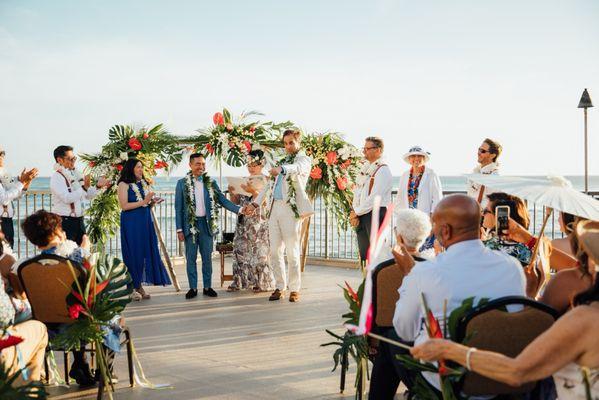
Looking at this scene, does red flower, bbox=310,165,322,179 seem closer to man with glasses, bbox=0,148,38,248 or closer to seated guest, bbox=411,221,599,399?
man with glasses, bbox=0,148,38,248

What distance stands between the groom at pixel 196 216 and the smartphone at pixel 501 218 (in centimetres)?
467

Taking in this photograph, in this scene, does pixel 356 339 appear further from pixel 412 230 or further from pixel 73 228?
pixel 73 228

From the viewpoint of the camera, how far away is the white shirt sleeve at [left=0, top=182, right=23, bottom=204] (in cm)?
784

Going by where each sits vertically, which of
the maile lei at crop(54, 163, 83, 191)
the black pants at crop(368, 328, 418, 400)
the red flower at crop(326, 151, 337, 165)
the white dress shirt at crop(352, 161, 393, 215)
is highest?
the red flower at crop(326, 151, 337, 165)

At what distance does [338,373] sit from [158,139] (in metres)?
5.06

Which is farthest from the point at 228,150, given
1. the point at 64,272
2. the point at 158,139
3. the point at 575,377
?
the point at 575,377

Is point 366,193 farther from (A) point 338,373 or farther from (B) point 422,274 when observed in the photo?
(B) point 422,274

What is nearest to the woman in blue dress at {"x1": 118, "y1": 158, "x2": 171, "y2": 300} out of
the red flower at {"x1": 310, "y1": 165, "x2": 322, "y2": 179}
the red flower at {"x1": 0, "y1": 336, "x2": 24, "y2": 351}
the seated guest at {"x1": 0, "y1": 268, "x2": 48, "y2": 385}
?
the red flower at {"x1": 310, "y1": 165, "x2": 322, "y2": 179}

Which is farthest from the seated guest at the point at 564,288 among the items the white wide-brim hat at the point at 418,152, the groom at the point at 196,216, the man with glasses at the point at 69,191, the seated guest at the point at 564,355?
the man with glasses at the point at 69,191

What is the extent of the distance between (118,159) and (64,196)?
91 centimetres

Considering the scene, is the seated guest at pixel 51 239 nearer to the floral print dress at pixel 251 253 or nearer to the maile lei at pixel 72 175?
the maile lei at pixel 72 175

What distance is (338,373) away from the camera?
4969mm

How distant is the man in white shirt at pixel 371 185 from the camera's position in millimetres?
7637

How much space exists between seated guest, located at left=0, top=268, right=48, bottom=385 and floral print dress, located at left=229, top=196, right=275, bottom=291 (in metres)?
5.14
